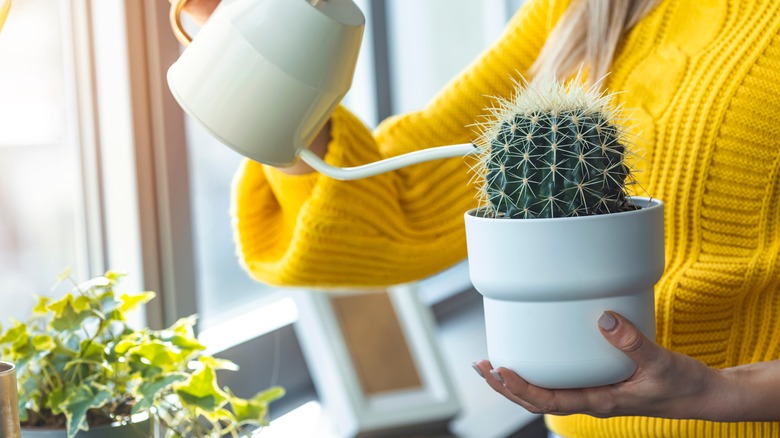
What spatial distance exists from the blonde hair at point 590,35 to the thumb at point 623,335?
14.9 inches

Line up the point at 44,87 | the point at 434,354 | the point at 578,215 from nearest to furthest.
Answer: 1. the point at 578,215
2. the point at 44,87
3. the point at 434,354

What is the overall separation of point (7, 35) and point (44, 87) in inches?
3.5

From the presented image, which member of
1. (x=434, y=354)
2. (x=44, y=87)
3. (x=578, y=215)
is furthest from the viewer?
(x=434, y=354)

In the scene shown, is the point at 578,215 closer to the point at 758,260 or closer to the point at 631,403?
the point at 631,403

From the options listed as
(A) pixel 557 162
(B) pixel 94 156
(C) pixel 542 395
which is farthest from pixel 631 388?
(B) pixel 94 156

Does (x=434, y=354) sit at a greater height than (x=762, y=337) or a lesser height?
lesser

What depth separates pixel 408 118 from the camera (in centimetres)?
96

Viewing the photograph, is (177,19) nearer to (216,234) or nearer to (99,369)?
(99,369)

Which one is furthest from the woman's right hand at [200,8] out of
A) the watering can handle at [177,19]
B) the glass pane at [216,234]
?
the glass pane at [216,234]

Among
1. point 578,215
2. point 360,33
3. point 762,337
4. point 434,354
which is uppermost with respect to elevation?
point 360,33

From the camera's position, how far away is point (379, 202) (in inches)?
35.8

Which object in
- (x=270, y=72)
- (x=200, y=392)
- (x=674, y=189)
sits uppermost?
(x=270, y=72)

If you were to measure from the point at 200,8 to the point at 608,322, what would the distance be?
1.23 feet

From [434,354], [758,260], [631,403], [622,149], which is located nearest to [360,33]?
[622,149]
